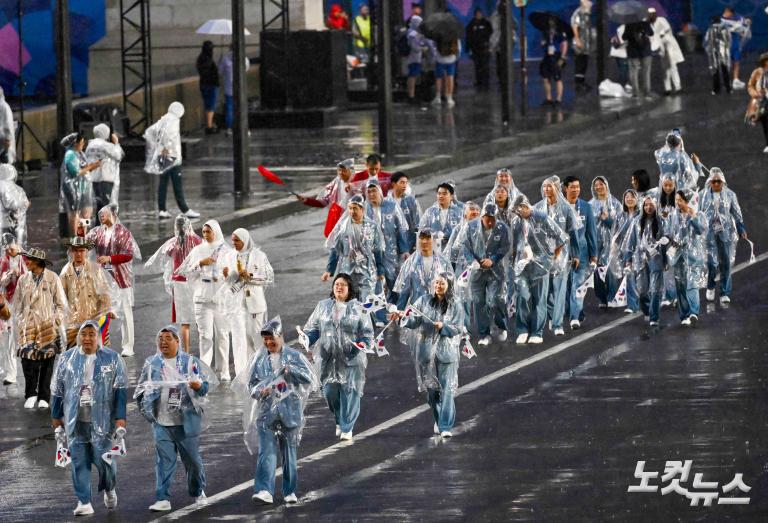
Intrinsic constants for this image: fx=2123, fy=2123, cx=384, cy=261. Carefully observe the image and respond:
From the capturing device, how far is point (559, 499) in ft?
47.1

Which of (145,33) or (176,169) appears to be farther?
(145,33)

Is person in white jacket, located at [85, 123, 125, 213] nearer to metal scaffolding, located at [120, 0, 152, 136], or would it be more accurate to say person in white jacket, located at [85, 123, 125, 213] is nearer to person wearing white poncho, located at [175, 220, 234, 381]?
person wearing white poncho, located at [175, 220, 234, 381]

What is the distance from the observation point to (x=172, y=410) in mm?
14594

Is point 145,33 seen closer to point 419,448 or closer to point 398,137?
point 398,137

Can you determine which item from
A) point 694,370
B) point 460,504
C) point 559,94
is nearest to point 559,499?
point 460,504

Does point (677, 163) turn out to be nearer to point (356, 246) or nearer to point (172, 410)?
point (356, 246)

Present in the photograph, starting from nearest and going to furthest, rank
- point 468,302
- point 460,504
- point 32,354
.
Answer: point 460,504 → point 32,354 → point 468,302

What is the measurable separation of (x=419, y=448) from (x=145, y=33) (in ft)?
73.2

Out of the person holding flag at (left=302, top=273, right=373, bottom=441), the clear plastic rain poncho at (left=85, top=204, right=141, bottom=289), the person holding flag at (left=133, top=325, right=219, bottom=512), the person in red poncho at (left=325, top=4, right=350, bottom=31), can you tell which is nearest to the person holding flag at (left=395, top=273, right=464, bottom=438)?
the person holding flag at (left=302, top=273, right=373, bottom=441)

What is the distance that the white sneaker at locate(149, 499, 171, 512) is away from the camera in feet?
47.5

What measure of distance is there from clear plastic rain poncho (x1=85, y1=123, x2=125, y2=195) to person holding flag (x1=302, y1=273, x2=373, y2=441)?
35.9ft

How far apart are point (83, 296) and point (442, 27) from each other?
2585 cm

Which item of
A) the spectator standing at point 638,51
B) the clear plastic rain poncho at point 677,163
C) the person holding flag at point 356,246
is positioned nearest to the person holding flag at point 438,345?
the person holding flag at point 356,246

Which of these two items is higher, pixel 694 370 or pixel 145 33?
pixel 145 33
